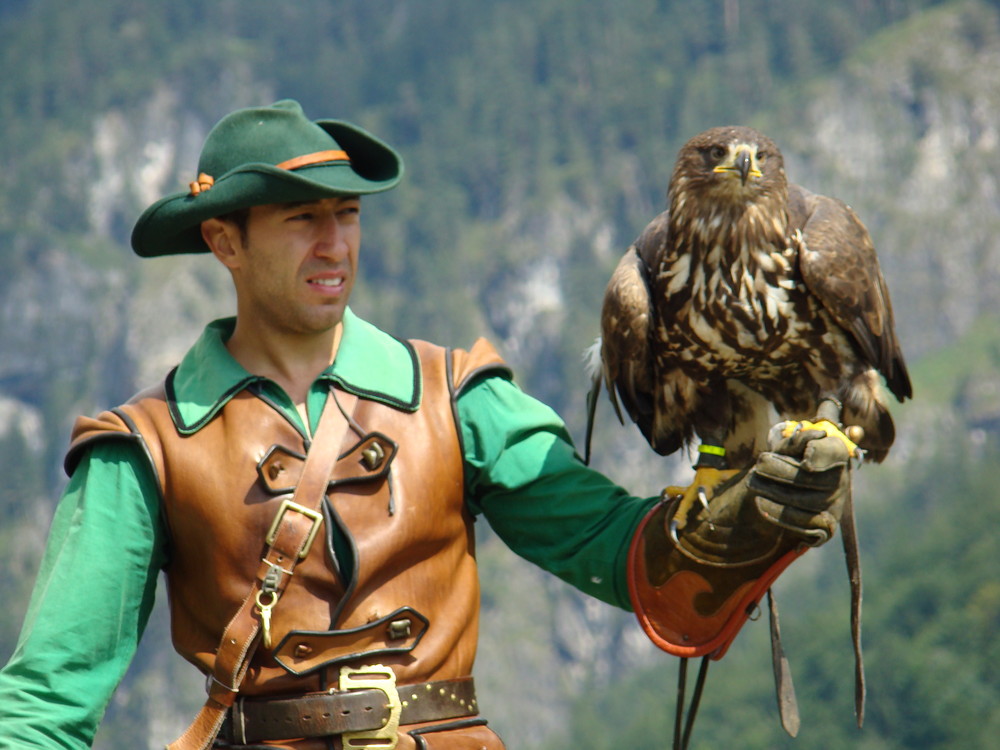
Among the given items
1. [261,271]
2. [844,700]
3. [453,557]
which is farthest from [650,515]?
[844,700]

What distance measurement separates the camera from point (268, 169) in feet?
13.9

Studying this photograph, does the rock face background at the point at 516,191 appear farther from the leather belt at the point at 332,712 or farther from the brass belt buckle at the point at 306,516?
the brass belt buckle at the point at 306,516

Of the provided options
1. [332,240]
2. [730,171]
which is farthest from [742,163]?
[332,240]

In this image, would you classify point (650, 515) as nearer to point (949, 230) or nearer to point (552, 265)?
point (949, 230)

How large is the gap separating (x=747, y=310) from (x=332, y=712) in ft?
5.68

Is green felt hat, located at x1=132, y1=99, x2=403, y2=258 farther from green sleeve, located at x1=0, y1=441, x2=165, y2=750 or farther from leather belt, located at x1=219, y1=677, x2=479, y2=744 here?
leather belt, located at x1=219, y1=677, x2=479, y2=744

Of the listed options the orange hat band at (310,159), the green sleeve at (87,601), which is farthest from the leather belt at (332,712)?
the orange hat band at (310,159)

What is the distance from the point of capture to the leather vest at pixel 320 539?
4246 mm

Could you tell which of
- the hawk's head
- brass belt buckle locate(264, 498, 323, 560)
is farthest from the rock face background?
Result: brass belt buckle locate(264, 498, 323, 560)

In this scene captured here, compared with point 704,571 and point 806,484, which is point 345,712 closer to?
point 704,571

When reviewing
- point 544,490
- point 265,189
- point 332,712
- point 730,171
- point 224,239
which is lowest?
point 332,712

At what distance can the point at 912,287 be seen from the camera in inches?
4535

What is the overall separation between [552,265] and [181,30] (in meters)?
41.3

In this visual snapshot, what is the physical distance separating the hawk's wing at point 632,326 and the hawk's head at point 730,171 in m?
0.22
